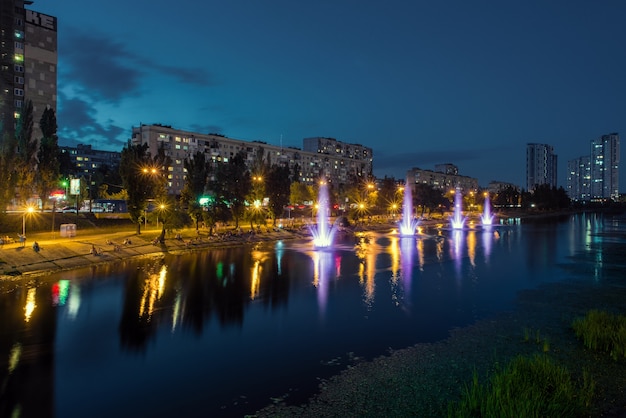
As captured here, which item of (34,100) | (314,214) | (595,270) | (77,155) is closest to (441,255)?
(595,270)

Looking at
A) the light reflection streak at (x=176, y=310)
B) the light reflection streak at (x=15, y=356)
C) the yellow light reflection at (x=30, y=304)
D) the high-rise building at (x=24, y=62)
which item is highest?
the high-rise building at (x=24, y=62)

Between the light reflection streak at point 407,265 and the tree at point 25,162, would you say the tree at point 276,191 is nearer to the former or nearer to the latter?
the light reflection streak at point 407,265

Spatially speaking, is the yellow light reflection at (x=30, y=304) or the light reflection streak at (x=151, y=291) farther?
the light reflection streak at (x=151, y=291)

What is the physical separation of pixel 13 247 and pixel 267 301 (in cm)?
2628

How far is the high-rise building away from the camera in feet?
307

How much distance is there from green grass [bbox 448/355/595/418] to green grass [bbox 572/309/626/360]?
345 centimetres

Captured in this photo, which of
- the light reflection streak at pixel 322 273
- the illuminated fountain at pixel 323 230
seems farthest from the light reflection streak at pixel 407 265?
the illuminated fountain at pixel 323 230

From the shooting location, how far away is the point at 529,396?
9.91 metres

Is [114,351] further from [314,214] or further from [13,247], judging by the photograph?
[314,214]

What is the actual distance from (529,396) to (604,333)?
7534 mm

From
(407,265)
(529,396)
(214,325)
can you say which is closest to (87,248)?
(214,325)

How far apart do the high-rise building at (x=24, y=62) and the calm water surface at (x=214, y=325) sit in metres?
83.9

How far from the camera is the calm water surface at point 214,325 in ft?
40.3

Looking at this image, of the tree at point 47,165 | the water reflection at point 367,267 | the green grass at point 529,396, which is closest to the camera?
the green grass at point 529,396
